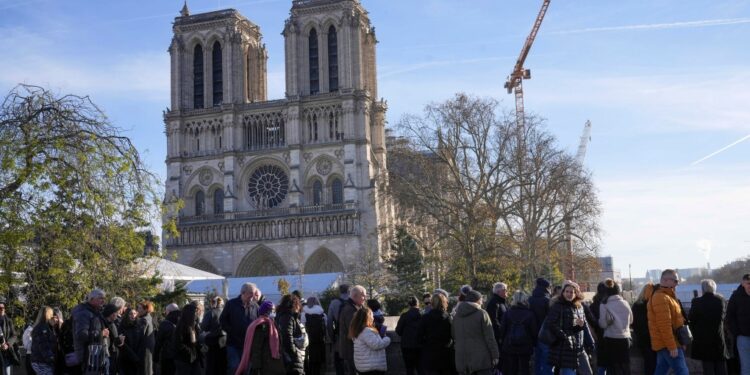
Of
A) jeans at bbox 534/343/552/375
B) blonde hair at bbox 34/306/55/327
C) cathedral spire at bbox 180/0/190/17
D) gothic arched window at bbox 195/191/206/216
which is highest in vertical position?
cathedral spire at bbox 180/0/190/17

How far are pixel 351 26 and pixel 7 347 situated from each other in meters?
49.2

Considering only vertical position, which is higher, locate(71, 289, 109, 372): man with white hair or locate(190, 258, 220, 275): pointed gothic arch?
locate(190, 258, 220, 275): pointed gothic arch

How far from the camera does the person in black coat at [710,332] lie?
35.3ft

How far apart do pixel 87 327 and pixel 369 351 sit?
A: 3.25m

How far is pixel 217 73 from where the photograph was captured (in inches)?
2502

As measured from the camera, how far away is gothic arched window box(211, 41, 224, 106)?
63344 mm

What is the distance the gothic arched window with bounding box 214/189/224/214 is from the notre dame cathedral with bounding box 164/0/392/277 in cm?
8

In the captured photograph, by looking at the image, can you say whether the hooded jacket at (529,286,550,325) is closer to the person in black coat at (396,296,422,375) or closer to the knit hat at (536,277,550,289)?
the knit hat at (536,277,550,289)

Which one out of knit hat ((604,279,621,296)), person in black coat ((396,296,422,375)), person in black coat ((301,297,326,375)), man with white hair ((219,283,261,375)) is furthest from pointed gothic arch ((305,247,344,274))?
knit hat ((604,279,621,296))

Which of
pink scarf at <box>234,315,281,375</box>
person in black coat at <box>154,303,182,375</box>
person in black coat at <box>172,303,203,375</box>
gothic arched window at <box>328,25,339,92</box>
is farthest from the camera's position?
gothic arched window at <box>328,25,339,92</box>

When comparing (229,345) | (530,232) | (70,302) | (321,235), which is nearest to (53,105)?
(70,302)

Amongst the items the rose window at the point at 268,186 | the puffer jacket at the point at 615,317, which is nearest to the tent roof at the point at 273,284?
the rose window at the point at 268,186

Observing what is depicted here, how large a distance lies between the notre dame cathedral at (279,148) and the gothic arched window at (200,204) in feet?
0.27

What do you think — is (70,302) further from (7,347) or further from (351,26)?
(351,26)
